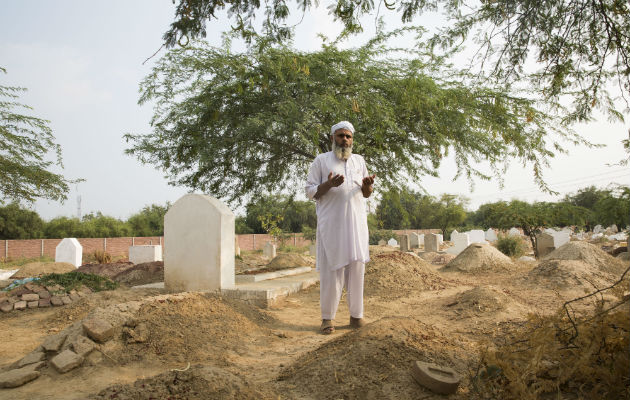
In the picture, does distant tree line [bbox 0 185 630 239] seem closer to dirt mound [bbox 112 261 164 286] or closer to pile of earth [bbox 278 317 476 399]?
dirt mound [bbox 112 261 164 286]

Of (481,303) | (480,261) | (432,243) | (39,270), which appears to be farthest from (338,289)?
(432,243)

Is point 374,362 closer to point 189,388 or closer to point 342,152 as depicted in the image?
point 189,388

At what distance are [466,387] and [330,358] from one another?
97cm

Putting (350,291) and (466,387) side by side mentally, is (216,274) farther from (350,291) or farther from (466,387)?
(466,387)

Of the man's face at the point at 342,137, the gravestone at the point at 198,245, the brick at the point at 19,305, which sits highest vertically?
the man's face at the point at 342,137

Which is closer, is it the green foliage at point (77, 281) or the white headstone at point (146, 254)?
the green foliage at point (77, 281)

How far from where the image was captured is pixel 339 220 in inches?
188

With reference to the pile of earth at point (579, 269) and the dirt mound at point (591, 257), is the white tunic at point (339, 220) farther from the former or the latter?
the dirt mound at point (591, 257)

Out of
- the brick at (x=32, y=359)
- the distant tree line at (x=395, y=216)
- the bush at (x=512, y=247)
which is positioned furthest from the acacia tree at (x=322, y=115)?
the bush at (x=512, y=247)

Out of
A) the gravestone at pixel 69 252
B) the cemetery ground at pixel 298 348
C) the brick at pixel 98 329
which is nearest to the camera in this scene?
the cemetery ground at pixel 298 348

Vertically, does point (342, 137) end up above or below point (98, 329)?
above

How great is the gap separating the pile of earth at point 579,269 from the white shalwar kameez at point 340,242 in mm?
4682

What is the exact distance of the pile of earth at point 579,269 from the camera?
315 inches

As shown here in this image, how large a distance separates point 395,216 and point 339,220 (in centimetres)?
1465
